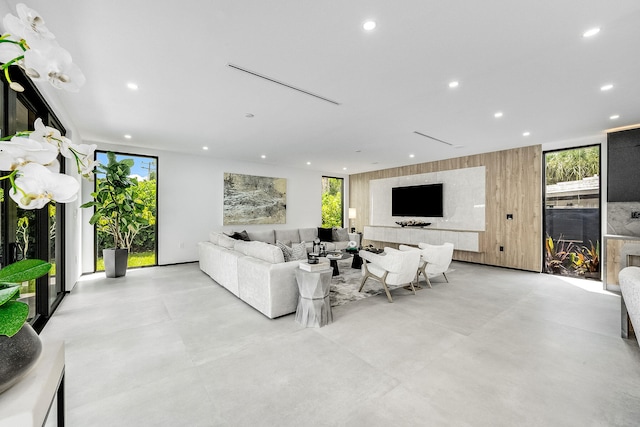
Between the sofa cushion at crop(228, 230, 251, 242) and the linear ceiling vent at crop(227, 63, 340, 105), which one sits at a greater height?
the linear ceiling vent at crop(227, 63, 340, 105)

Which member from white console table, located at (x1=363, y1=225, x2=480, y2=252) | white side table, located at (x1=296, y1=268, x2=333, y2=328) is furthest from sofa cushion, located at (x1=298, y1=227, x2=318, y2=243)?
white side table, located at (x1=296, y1=268, x2=333, y2=328)

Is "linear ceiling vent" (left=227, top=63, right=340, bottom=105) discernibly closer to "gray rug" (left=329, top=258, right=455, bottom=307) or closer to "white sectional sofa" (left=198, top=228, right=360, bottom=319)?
"white sectional sofa" (left=198, top=228, right=360, bottom=319)

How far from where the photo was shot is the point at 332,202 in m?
10.1

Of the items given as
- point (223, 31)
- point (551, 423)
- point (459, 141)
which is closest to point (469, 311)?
point (551, 423)

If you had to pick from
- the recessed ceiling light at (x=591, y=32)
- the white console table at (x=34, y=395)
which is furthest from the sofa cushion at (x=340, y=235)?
the white console table at (x=34, y=395)

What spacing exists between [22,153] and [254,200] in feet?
24.4

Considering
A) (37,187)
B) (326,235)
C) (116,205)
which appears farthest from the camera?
(326,235)

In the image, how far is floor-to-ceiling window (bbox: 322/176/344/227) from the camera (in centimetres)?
987

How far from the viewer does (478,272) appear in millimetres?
6000

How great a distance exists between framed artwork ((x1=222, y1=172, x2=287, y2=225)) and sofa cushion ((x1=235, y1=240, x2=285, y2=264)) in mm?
3334

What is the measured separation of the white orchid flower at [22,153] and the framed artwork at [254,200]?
7029 mm

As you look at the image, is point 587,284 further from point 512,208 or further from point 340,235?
point 340,235

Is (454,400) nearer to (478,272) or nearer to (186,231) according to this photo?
(478,272)

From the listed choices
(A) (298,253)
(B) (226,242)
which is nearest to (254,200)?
(B) (226,242)
